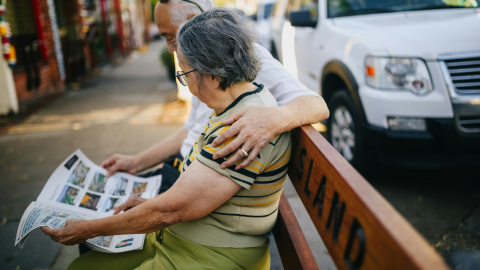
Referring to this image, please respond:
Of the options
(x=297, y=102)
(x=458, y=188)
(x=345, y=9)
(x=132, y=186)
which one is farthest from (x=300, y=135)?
(x=345, y=9)

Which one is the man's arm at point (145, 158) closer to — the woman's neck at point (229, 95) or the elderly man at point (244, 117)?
the elderly man at point (244, 117)

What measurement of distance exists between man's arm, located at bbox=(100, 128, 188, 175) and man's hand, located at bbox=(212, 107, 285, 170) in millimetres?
1103

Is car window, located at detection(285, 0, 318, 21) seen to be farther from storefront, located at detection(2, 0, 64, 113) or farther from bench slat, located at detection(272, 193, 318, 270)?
storefront, located at detection(2, 0, 64, 113)

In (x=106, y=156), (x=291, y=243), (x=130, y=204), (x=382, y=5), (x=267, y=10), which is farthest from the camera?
(x=267, y=10)

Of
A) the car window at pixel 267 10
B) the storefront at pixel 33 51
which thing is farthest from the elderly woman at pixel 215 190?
the car window at pixel 267 10

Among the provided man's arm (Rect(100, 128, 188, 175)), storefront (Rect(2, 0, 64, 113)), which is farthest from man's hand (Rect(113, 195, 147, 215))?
storefront (Rect(2, 0, 64, 113))

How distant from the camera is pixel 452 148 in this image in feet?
10.4

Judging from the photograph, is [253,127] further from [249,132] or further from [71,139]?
[71,139]

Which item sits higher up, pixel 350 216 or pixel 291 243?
pixel 350 216

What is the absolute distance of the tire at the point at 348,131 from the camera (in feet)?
11.9

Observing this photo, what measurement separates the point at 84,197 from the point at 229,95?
988mm

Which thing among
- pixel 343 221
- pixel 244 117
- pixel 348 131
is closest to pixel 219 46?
pixel 244 117

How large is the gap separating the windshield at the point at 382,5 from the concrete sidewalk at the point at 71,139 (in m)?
2.01

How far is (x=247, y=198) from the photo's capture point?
149 cm
